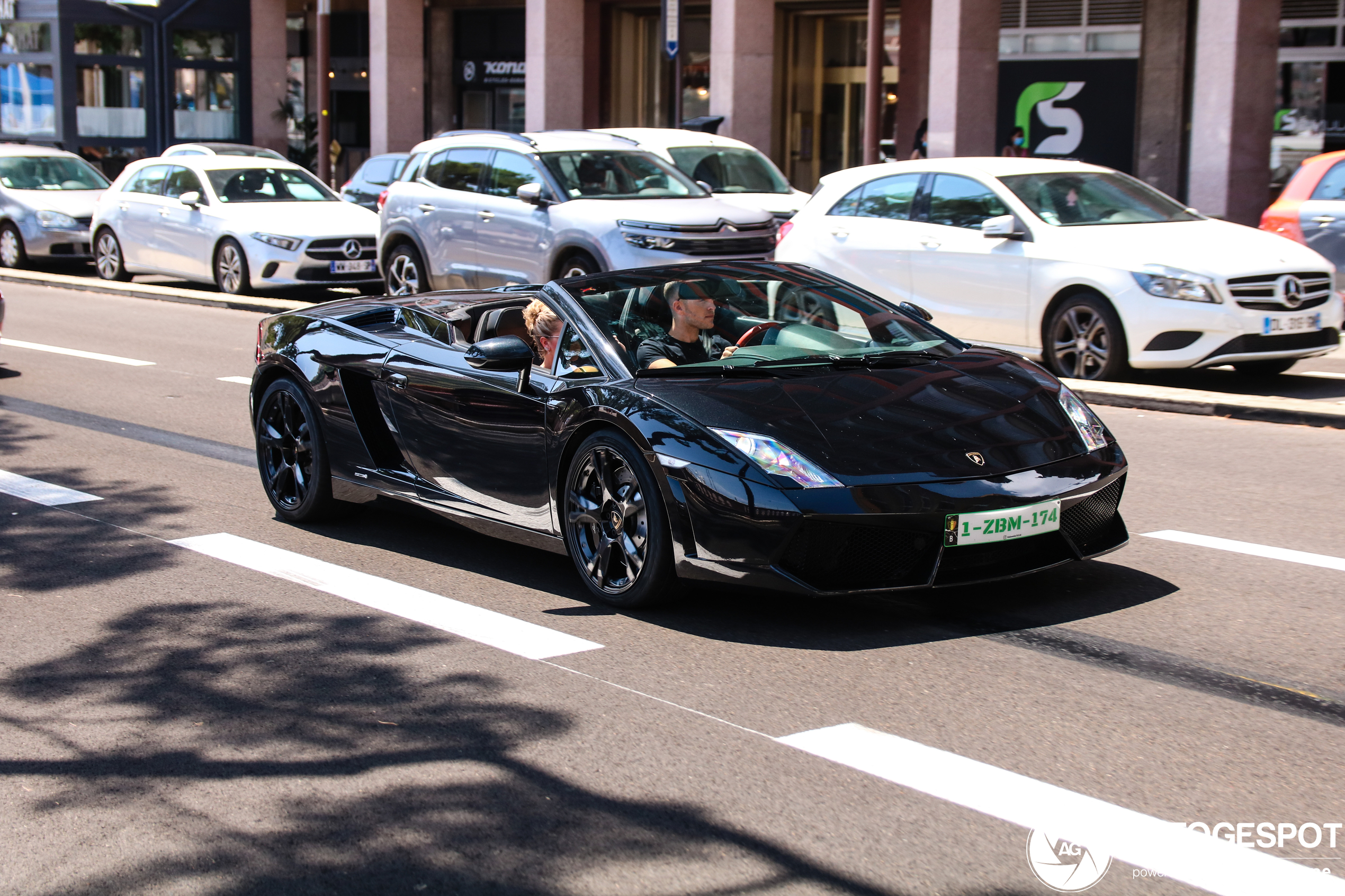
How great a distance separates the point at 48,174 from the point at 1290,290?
19466mm

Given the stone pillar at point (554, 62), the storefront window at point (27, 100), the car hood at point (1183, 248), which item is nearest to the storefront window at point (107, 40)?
the storefront window at point (27, 100)

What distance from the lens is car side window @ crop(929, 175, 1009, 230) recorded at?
40.7 feet

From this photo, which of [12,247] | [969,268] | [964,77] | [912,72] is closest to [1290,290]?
[969,268]

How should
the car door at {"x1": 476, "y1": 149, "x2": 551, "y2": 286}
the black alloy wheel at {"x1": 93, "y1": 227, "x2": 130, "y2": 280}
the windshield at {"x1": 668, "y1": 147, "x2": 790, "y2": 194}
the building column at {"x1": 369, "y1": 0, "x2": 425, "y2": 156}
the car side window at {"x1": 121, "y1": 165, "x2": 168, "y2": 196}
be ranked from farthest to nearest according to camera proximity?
1. the building column at {"x1": 369, "y1": 0, "x2": 425, "y2": 156}
2. the black alloy wheel at {"x1": 93, "y1": 227, "x2": 130, "y2": 280}
3. the car side window at {"x1": 121, "y1": 165, "x2": 168, "y2": 196}
4. the windshield at {"x1": 668, "y1": 147, "x2": 790, "y2": 194}
5. the car door at {"x1": 476, "y1": 149, "x2": 551, "y2": 286}

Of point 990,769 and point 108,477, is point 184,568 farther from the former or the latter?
point 990,769

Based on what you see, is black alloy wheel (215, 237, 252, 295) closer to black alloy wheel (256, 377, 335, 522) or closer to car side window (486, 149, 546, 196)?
car side window (486, 149, 546, 196)

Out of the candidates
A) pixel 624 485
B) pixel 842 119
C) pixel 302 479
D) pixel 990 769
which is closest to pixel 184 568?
pixel 302 479

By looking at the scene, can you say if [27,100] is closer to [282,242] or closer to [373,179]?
[373,179]

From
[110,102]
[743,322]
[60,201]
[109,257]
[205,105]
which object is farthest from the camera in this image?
[205,105]

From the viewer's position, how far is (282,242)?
61.4 feet

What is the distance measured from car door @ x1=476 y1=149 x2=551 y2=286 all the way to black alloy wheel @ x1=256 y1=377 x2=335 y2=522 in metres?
7.56

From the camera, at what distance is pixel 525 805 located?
3.97m

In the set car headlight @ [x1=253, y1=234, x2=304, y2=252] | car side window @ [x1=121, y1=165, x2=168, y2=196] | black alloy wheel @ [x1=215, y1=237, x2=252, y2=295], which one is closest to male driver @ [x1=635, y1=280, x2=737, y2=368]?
car headlight @ [x1=253, y1=234, x2=304, y2=252]

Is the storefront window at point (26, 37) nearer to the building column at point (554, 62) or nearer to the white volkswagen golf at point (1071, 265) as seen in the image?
the building column at point (554, 62)
